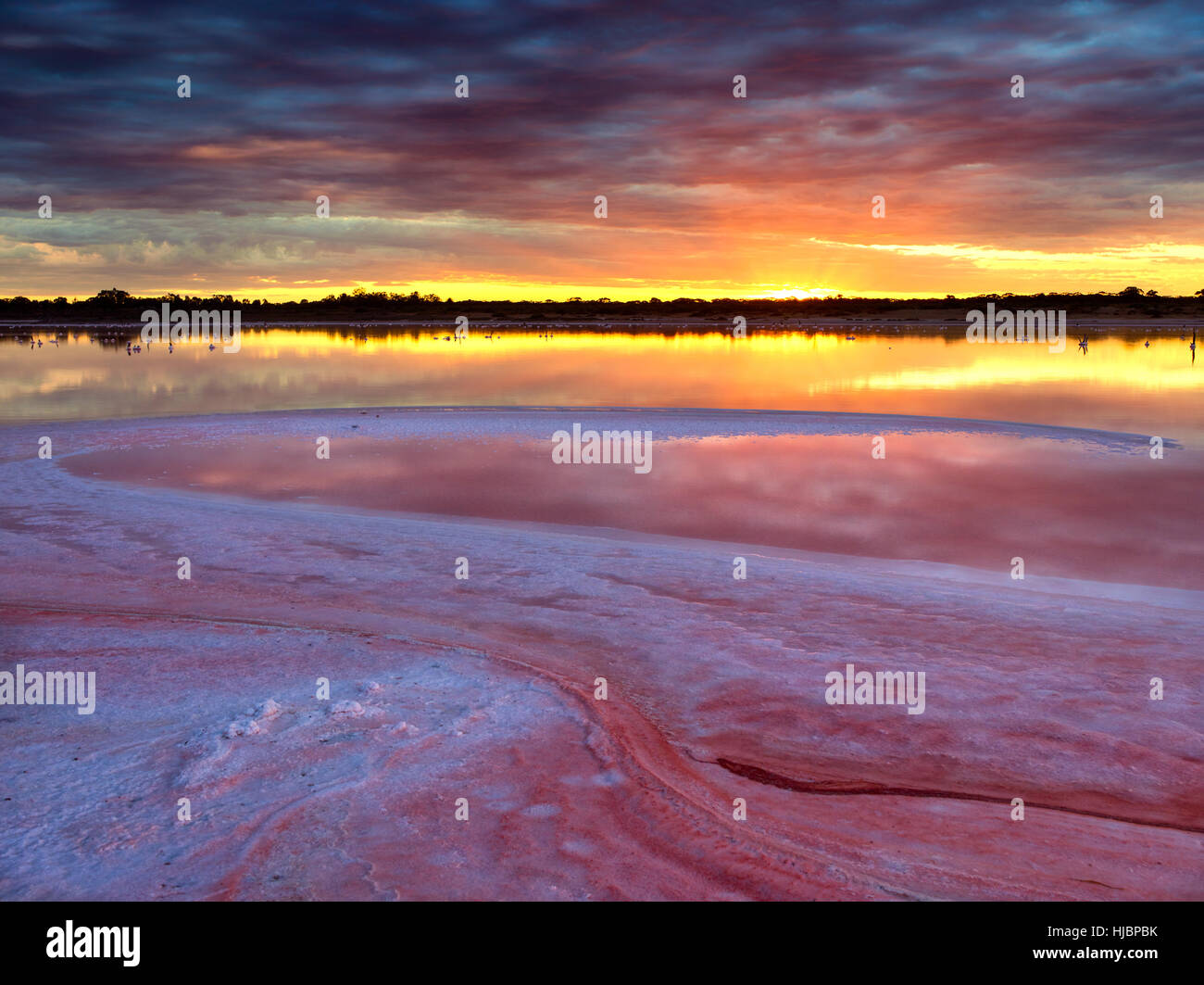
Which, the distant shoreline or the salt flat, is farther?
the distant shoreline

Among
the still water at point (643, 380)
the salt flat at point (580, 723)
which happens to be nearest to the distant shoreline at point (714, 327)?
the still water at point (643, 380)

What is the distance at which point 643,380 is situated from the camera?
45.5m

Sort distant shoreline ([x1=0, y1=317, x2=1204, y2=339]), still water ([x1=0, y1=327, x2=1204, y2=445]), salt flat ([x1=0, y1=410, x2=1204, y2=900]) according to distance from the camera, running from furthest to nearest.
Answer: distant shoreline ([x1=0, y1=317, x2=1204, y2=339])
still water ([x1=0, y1=327, x2=1204, y2=445])
salt flat ([x1=0, y1=410, x2=1204, y2=900])

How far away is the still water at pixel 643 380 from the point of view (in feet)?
110

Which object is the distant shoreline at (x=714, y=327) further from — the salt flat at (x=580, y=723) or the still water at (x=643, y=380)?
the salt flat at (x=580, y=723)

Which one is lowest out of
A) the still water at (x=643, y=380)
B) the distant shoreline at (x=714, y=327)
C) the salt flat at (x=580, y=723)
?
the salt flat at (x=580, y=723)

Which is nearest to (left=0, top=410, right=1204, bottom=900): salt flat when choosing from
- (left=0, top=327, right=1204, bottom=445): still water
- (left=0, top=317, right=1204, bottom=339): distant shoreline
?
(left=0, top=327, right=1204, bottom=445): still water

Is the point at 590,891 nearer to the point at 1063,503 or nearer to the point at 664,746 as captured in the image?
A: the point at 664,746

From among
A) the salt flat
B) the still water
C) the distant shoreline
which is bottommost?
the salt flat

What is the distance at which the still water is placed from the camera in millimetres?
33469

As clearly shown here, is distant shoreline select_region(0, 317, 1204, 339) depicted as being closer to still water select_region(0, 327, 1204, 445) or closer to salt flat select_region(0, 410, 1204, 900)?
still water select_region(0, 327, 1204, 445)

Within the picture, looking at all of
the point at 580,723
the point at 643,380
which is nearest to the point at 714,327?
the point at 643,380
